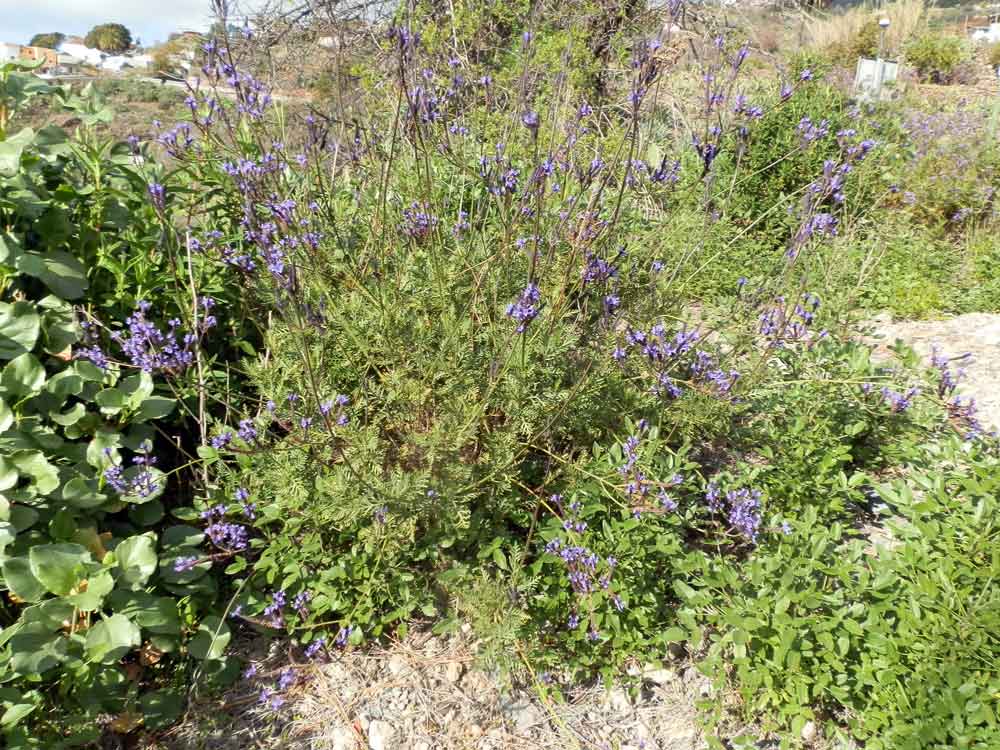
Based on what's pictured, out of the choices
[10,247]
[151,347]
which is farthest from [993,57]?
[10,247]

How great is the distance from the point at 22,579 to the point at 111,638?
0.24 m

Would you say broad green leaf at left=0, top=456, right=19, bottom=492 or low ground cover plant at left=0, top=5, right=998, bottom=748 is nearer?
broad green leaf at left=0, top=456, right=19, bottom=492

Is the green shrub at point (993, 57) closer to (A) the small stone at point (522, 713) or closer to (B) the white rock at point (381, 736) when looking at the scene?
(A) the small stone at point (522, 713)

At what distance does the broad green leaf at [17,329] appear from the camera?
5.76 ft

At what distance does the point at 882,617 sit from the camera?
1841 mm

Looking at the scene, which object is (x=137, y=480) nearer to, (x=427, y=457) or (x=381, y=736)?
(x=427, y=457)

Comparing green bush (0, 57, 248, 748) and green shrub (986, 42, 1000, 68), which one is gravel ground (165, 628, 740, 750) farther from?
green shrub (986, 42, 1000, 68)

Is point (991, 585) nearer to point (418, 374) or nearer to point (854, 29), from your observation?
point (418, 374)

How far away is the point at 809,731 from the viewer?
1886mm

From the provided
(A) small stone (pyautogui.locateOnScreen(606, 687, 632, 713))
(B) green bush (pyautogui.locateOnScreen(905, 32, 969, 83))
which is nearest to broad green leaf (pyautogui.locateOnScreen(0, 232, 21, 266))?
(A) small stone (pyautogui.locateOnScreen(606, 687, 632, 713))

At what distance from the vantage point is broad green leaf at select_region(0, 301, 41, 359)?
1757 millimetres

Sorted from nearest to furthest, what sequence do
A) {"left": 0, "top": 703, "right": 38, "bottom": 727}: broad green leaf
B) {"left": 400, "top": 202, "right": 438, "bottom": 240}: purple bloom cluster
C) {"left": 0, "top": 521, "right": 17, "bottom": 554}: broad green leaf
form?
{"left": 0, "top": 703, "right": 38, "bottom": 727}: broad green leaf → {"left": 0, "top": 521, "right": 17, "bottom": 554}: broad green leaf → {"left": 400, "top": 202, "right": 438, "bottom": 240}: purple bloom cluster

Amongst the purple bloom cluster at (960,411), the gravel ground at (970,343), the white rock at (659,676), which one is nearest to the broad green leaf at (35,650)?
the white rock at (659,676)

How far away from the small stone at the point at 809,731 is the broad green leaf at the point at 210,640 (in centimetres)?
165
